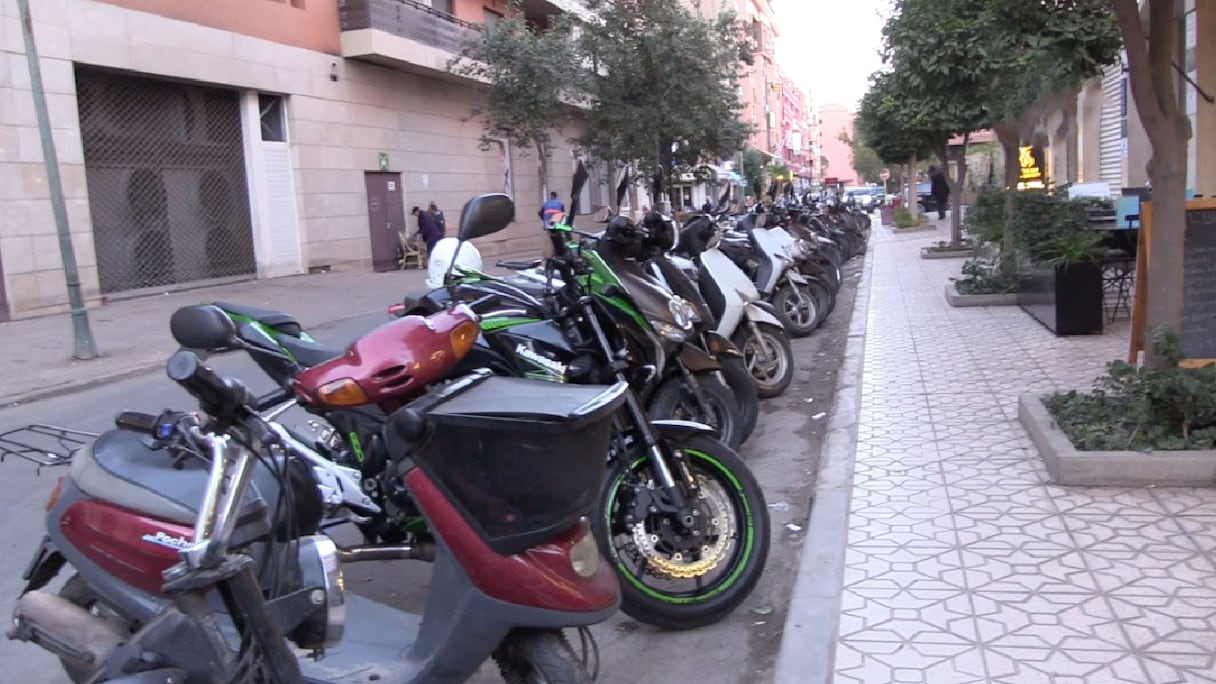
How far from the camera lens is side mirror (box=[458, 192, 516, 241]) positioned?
3.53m

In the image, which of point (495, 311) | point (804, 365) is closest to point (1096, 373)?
point (804, 365)

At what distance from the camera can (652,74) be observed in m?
23.1

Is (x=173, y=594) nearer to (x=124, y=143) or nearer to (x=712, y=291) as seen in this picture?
(x=712, y=291)

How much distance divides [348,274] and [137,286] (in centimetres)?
503

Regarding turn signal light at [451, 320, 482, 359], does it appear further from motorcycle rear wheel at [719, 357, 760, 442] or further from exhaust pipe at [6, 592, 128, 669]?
motorcycle rear wheel at [719, 357, 760, 442]

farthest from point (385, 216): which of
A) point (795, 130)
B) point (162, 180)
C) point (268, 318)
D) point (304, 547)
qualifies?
point (795, 130)

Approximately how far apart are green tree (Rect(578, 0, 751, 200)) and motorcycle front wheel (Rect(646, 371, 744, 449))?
1729 cm

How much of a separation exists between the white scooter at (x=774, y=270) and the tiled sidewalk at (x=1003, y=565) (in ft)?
Result: 9.31

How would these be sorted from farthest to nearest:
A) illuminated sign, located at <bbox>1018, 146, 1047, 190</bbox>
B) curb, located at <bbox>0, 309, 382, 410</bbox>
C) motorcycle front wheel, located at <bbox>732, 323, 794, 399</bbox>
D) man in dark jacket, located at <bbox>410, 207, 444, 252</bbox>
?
man in dark jacket, located at <bbox>410, 207, 444, 252</bbox>
illuminated sign, located at <bbox>1018, 146, 1047, 190</bbox>
curb, located at <bbox>0, 309, 382, 410</bbox>
motorcycle front wheel, located at <bbox>732, 323, 794, 399</bbox>

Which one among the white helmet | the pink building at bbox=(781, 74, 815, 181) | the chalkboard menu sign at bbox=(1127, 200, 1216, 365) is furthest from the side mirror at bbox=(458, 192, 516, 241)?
the pink building at bbox=(781, 74, 815, 181)

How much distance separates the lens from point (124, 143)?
653 inches

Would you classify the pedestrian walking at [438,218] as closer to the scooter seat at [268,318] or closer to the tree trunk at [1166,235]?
the tree trunk at [1166,235]

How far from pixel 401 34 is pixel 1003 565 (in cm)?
2069

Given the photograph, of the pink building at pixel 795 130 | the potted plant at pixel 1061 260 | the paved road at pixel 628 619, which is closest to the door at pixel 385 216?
the paved road at pixel 628 619
